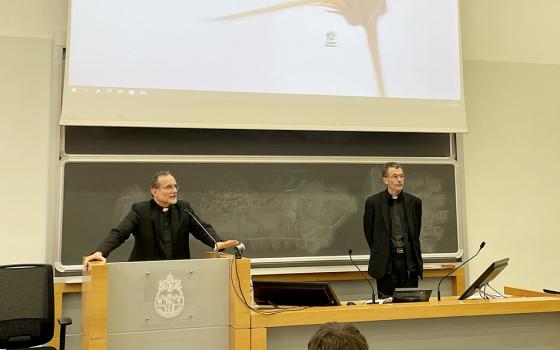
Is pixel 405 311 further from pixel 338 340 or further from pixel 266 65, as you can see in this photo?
pixel 266 65

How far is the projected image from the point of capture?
4027mm

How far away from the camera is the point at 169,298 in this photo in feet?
8.92

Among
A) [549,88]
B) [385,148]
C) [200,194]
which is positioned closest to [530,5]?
[549,88]

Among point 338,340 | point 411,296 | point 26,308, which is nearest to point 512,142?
point 411,296

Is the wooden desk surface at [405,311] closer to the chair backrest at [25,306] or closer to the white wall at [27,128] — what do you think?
the chair backrest at [25,306]

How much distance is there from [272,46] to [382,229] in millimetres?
1562

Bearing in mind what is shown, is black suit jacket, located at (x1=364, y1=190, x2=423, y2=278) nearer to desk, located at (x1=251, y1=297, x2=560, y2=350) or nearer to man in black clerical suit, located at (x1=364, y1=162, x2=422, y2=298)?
man in black clerical suit, located at (x1=364, y1=162, x2=422, y2=298)

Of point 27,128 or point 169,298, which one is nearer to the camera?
point 169,298

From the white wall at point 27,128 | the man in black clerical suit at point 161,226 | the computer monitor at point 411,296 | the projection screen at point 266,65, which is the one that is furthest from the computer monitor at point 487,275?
the white wall at point 27,128

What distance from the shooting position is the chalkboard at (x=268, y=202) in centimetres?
412

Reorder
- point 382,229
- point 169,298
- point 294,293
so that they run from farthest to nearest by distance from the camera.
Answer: point 382,229, point 294,293, point 169,298

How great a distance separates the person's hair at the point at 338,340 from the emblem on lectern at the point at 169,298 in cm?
138

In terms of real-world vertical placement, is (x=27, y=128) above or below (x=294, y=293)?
above

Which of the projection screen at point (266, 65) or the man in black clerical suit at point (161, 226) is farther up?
the projection screen at point (266, 65)
